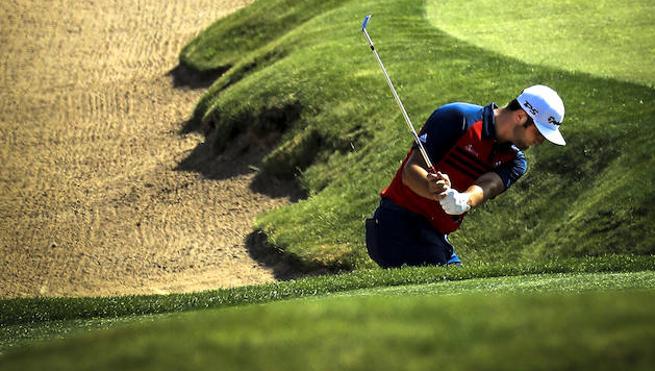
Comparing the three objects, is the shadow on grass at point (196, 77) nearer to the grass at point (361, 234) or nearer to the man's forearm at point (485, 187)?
the grass at point (361, 234)

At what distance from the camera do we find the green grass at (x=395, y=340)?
14.8 ft

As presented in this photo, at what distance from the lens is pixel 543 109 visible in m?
9.76

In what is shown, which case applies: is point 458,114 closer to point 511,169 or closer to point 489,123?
point 489,123

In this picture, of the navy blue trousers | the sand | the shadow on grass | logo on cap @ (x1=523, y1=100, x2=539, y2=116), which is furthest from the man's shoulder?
the shadow on grass

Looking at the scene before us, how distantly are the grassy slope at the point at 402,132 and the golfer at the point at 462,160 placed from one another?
3.72m

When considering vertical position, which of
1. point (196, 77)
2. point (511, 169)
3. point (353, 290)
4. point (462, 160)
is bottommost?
point (196, 77)

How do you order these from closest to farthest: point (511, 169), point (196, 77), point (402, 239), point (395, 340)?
1. point (395, 340)
2. point (511, 169)
3. point (402, 239)
4. point (196, 77)

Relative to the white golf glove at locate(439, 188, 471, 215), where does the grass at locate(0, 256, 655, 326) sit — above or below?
below

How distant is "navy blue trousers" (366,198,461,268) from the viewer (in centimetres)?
1034

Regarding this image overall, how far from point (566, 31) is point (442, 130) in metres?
9.68

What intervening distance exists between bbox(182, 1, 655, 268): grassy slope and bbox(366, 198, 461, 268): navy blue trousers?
3.30 metres

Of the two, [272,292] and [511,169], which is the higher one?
[511,169]

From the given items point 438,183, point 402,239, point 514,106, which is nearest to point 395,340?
point 438,183

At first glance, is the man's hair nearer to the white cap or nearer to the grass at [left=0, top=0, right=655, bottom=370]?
the white cap
